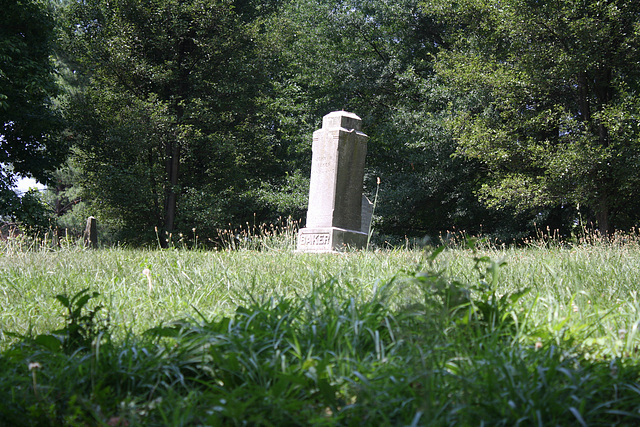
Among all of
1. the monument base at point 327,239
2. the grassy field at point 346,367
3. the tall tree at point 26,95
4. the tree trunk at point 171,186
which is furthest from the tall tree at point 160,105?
the grassy field at point 346,367

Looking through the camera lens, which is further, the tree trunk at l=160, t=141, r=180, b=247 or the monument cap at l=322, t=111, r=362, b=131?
the tree trunk at l=160, t=141, r=180, b=247

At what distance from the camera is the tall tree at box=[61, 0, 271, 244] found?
60.2ft

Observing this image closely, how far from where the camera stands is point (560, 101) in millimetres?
16562

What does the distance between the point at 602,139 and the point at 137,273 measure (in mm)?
13375

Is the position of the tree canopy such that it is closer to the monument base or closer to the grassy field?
the monument base

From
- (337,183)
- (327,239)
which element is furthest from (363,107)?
(327,239)

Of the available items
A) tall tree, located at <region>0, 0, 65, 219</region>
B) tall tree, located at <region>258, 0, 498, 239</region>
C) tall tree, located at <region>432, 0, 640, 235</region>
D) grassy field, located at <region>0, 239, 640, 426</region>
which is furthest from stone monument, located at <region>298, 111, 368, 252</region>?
tall tree, located at <region>258, 0, 498, 239</region>

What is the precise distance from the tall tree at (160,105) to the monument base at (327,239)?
34.2ft

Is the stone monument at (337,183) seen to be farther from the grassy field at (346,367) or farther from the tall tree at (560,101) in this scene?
the tall tree at (560,101)

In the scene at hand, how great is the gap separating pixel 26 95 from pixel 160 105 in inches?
187

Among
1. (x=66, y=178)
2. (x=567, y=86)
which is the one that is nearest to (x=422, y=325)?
(x=567, y=86)

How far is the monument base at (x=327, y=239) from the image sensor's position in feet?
28.0

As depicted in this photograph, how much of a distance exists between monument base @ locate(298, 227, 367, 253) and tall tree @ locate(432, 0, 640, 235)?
23.7ft

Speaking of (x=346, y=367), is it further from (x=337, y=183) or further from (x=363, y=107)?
(x=363, y=107)
